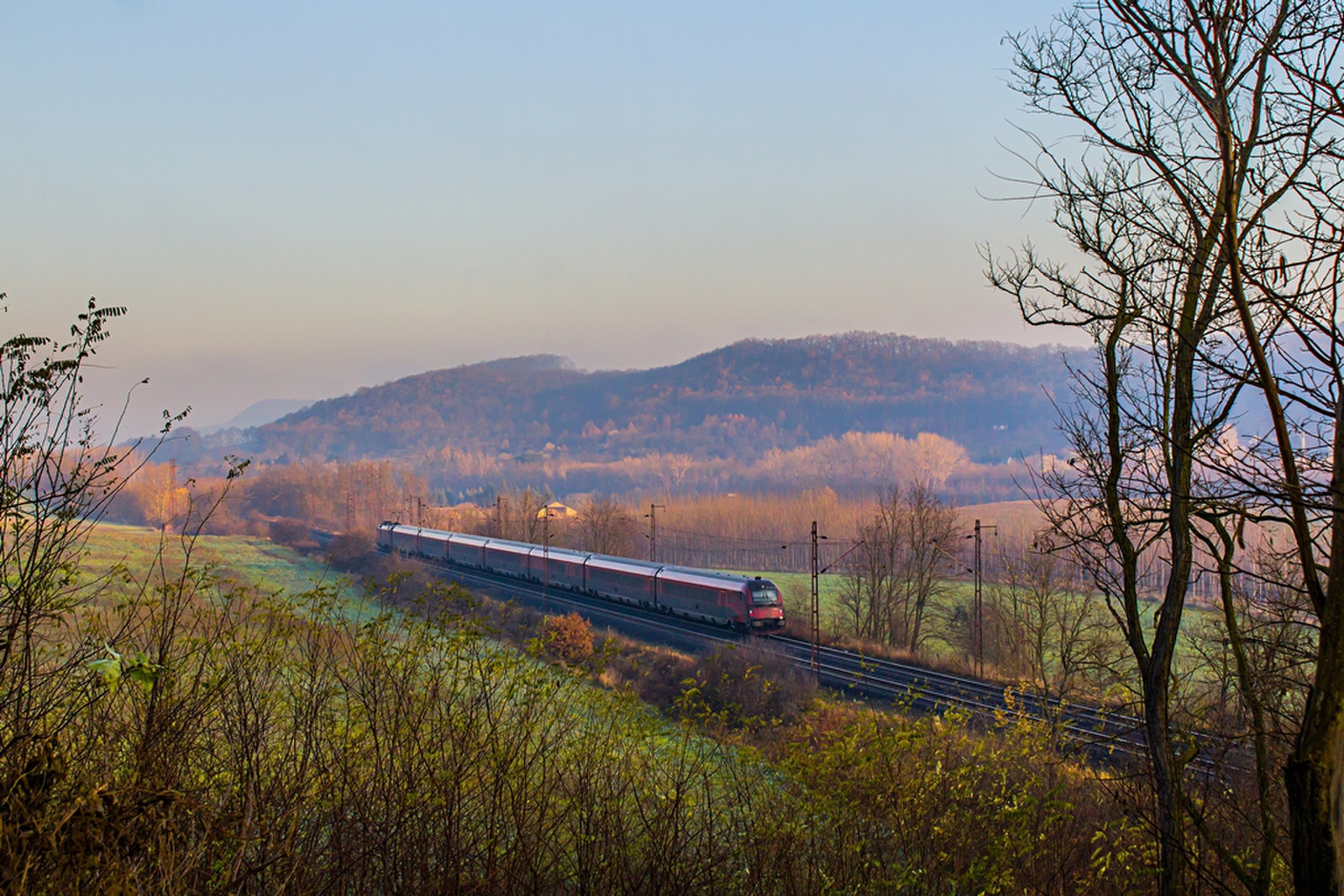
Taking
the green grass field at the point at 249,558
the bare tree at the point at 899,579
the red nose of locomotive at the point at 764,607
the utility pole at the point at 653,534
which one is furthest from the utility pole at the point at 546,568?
the bare tree at the point at 899,579

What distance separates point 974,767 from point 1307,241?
4952 mm

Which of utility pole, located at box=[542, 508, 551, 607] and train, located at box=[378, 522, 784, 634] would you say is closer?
train, located at box=[378, 522, 784, 634]

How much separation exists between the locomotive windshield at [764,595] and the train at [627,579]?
0.03 m

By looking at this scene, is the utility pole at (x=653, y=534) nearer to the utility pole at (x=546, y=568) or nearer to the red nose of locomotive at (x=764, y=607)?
the utility pole at (x=546, y=568)

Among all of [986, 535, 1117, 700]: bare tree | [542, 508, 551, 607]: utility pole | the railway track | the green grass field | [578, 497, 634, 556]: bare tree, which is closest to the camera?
the green grass field

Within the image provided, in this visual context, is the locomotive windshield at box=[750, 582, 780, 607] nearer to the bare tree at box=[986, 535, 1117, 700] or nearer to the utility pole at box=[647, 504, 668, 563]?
the utility pole at box=[647, 504, 668, 563]

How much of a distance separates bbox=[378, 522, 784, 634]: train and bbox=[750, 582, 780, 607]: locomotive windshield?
27 millimetres

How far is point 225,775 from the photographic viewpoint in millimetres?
5023

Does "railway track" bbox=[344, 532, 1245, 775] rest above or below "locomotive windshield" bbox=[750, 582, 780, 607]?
below

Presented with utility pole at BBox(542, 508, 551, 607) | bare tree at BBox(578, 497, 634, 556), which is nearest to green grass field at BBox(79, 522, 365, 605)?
utility pole at BBox(542, 508, 551, 607)

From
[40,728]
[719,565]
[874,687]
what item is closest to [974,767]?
[40,728]

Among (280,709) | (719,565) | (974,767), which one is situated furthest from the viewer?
(719,565)

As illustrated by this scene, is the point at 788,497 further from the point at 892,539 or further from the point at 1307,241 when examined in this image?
the point at 1307,241

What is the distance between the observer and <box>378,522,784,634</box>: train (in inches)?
1078
